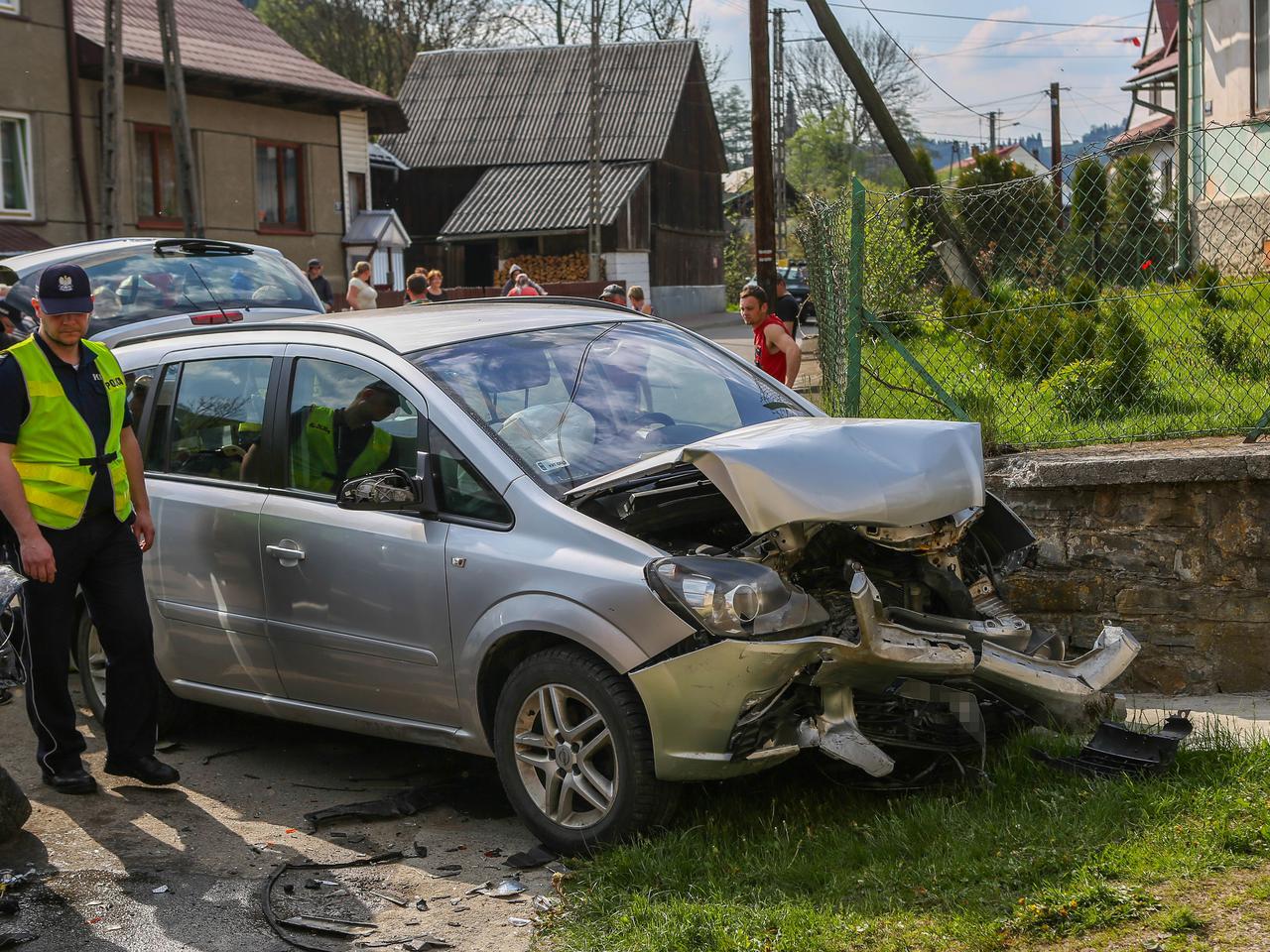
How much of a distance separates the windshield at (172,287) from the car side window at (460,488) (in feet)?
14.2

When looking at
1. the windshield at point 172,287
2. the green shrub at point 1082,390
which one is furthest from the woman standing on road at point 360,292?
the green shrub at point 1082,390

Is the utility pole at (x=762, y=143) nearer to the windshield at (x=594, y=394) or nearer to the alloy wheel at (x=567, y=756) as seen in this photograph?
the windshield at (x=594, y=394)

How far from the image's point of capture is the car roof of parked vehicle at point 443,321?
229 inches

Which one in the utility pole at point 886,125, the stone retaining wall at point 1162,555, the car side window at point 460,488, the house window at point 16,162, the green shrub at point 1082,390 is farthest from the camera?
the house window at point 16,162

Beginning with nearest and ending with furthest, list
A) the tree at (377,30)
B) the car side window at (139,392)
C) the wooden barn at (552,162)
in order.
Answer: the car side window at (139,392) → the wooden barn at (552,162) → the tree at (377,30)

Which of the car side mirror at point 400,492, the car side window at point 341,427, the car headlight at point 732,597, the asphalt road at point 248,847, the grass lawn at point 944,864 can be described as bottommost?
the asphalt road at point 248,847

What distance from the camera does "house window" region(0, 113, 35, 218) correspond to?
24047 mm

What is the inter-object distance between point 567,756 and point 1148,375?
16.9 ft

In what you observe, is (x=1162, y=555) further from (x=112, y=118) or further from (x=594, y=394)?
(x=112, y=118)

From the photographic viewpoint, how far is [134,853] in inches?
205

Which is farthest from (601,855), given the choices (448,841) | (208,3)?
(208,3)

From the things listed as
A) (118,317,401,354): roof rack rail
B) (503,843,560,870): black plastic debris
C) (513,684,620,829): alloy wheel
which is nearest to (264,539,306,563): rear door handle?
(118,317,401,354): roof rack rail

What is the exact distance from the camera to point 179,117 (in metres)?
20.6

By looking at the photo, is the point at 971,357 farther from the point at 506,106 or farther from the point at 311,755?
the point at 506,106
